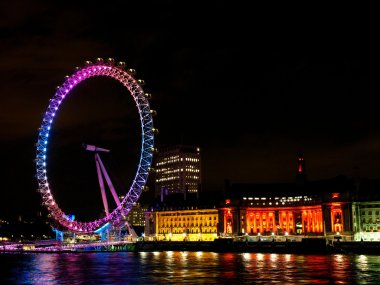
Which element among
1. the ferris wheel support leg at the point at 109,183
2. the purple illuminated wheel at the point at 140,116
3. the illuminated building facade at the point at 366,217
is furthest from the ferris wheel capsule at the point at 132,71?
the illuminated building facade at the point at 366,217

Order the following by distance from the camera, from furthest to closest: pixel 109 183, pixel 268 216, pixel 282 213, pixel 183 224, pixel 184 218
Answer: pixel 183 224, pixel 184 218, pixel 268 216, pixel 282 213, pixel 109 183

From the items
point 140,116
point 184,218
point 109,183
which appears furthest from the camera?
point 184,218

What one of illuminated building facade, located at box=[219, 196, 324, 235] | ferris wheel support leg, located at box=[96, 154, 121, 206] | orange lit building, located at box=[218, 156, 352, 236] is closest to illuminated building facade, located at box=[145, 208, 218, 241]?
illuminated building facade, located at box=[219, 196, 324, 235]

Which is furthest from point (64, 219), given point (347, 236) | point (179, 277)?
point (347, 236)

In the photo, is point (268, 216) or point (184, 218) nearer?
point (268, 216)

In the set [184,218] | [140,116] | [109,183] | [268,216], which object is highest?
[140,116]

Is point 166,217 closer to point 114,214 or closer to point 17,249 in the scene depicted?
point 17,249

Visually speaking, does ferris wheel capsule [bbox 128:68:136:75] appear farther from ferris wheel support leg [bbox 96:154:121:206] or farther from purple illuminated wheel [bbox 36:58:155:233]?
ferris wheel support leg [bbox 96:154:121:206]

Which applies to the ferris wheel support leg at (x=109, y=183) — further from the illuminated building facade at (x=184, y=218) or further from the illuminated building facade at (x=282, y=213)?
the illuminated building facade at (x=184, y=218)

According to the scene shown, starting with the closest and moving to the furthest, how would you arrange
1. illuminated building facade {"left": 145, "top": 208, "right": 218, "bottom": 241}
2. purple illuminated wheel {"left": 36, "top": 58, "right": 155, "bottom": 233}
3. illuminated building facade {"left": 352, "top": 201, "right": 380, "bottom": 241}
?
purple illuminated wheel {"left": 36, "top": 58, "right": 155, "bottom": 233}
illuminated building facade {"left": 352, "top": 201, "right": 380, "bottom": 241}
illuminated building facade {"left": 145, "top": 208, "right": 218, "bottom": 241}

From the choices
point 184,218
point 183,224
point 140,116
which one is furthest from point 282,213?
point 140,116

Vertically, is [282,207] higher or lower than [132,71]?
lower

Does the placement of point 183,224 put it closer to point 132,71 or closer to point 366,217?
point 366,217

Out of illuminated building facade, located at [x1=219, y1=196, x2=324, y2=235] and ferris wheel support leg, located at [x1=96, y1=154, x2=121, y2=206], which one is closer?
ferris wheel support leg, located at [x1=96, y1=154, x2=121, y2=206]
